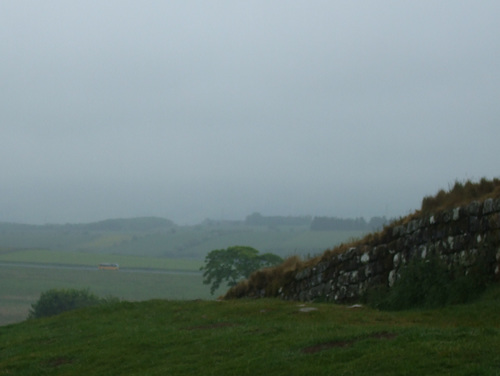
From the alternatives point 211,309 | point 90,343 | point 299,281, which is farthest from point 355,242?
point 90,343

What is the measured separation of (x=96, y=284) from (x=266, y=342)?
111631 mm

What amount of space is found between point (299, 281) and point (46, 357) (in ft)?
30.6

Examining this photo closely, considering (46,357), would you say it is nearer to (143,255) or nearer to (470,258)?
(470,258)

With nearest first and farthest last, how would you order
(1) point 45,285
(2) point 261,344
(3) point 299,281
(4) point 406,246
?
(2) point 261,344 < (4) point 406,246 < (3) point 299,281 < (1) point 45,285

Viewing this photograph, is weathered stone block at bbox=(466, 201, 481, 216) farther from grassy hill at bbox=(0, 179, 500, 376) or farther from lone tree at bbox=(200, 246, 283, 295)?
lone tree at bbox=(200, 246, 283, 295)

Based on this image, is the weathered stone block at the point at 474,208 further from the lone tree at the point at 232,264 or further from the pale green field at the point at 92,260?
the pale green field at the point at 92,260

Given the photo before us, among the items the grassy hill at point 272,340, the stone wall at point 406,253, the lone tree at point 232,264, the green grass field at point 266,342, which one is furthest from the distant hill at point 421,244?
the lone tree at point 232,264

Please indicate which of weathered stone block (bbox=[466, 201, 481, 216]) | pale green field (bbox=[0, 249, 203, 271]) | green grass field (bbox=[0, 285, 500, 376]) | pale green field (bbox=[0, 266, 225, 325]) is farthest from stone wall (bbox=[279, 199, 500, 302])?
pale green field (bbox=[0, 249, 203, 271])

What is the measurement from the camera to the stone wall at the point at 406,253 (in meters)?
14.5

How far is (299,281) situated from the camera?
22.3 m

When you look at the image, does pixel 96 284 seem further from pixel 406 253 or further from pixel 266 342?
pixel 266 342

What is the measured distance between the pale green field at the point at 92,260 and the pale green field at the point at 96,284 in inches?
479

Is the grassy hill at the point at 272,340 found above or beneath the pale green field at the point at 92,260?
above

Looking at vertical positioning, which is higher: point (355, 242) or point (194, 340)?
point (355, 242)
